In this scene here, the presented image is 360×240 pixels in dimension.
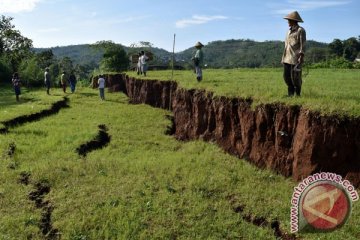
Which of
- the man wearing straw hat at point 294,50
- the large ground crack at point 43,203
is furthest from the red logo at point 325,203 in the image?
the man wearing straw hat at point 294,50

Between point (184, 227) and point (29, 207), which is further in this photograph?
point (29, 207)

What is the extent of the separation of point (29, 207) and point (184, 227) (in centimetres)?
324

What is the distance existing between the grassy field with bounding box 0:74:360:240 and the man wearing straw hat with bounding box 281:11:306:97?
248cm

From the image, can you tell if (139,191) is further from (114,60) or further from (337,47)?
(337,47)

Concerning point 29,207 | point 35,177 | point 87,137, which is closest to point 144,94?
point 87,137

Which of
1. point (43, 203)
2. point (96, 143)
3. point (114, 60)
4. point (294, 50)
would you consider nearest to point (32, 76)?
point (114, 60)

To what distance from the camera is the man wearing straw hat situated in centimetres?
996

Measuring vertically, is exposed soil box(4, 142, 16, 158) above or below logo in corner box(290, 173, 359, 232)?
below

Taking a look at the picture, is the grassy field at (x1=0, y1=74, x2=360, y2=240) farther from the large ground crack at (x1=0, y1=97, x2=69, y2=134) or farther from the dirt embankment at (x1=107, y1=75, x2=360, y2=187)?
the large ground crack at (x1=0, y1=97, x2=69, y2=134)

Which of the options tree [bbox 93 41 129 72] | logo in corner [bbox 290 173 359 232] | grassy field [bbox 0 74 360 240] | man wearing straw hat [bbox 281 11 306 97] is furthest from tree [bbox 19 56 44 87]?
logo in corner [bbox 290 173 359 232]

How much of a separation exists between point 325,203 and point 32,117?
15234 mm

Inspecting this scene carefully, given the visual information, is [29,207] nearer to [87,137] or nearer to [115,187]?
[115,187]

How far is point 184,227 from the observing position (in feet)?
24.9

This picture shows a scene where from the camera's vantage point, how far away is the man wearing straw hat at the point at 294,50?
32.7ft
